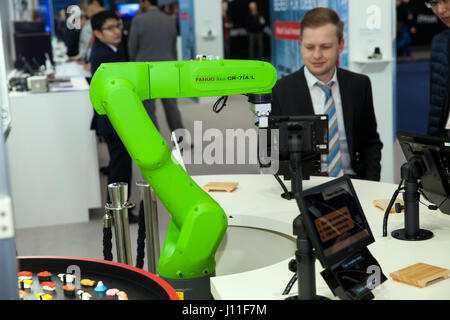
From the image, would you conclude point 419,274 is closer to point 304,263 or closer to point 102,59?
point 304,263

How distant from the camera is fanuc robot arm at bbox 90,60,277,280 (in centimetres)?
215

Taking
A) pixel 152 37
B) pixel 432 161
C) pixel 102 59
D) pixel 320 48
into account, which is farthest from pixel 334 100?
pixel 152 37

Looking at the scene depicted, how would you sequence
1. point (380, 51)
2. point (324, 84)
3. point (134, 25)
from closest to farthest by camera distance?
point (324, 84) < point (380, 51) < point (134, 25)

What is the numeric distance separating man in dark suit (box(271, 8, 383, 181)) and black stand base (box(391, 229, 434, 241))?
0.98 meters

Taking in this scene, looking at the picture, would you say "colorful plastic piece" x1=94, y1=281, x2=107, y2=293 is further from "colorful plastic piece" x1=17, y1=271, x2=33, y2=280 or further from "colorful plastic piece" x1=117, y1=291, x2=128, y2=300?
"colorful plastic piece" x1=17, y1=271, x2=33, y2=280

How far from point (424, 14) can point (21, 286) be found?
18.0 m

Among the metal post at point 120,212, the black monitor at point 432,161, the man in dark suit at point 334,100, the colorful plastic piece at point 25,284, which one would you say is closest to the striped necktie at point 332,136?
the man in dark suit at point 334,100

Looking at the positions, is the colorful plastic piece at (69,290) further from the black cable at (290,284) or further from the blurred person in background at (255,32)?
the blurred person in background at (255,32)

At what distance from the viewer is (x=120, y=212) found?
2.84 meters

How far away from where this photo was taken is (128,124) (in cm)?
213

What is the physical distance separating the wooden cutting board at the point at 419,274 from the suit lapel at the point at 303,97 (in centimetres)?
149
